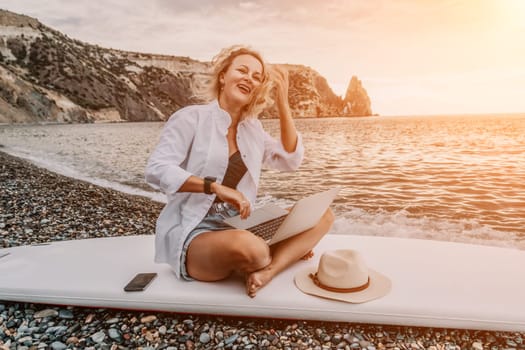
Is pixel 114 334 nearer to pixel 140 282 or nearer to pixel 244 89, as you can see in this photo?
pixel 140 282

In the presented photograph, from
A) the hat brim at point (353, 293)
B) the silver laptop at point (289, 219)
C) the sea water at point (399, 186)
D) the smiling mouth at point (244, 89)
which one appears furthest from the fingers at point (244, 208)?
the sea water at point (399, 186)

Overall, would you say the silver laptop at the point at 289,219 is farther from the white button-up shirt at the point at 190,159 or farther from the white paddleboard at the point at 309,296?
the white paddleboard at the point at 309,296

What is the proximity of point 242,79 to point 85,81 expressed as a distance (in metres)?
52.6

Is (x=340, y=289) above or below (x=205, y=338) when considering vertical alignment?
above

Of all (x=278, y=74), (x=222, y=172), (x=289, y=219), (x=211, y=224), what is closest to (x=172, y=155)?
(x=222, y=172)

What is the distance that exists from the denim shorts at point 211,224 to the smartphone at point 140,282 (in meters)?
0.24

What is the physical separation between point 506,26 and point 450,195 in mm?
10341

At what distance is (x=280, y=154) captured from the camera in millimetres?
2842

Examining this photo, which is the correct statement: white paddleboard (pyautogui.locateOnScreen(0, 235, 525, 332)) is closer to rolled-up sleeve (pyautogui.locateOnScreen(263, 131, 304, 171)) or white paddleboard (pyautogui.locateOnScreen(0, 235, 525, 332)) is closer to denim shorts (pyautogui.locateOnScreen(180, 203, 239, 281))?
denim shorts (pyautogui.locateOnScreen(180, 203, 239, 281))

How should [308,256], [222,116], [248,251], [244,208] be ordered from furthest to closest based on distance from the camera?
[308,256] → [222,116] → [248,251] → [244,208]

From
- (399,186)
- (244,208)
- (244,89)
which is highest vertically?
(244,89)

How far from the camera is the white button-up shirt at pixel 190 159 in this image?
2359 millimetres

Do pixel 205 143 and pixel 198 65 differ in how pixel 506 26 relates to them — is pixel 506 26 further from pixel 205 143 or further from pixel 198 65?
pixel 198 65

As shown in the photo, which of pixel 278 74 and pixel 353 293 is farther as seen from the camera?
pixel 278 74
